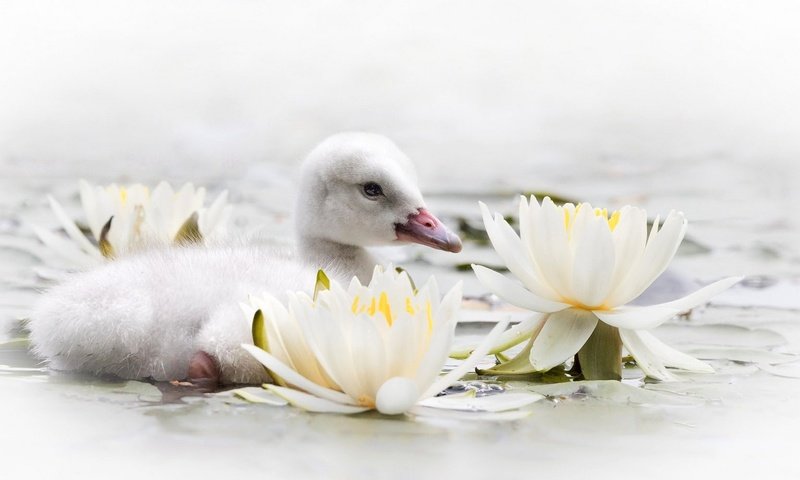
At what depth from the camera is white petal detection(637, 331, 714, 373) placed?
160cm

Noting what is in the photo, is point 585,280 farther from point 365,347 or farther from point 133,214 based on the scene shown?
point 133,214

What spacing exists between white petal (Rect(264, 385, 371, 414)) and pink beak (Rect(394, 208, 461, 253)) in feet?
1.73

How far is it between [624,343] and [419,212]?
0.45 m

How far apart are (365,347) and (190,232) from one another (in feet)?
2.43

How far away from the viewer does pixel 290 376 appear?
1318 millimetres

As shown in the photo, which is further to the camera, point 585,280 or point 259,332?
point 585,280

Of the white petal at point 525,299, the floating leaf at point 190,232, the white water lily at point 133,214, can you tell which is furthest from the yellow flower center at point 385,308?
the white water lily at point 133,214

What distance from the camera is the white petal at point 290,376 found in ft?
4.33

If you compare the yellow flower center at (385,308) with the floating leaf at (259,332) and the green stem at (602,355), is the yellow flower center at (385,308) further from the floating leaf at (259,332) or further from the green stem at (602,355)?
the green stem at (602,355)

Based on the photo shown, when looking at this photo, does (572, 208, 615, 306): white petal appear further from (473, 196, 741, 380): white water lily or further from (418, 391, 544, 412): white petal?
(418, 391, 544, 412): white petal

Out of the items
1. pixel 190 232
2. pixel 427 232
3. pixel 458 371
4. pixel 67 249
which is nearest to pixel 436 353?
pixel 458 371

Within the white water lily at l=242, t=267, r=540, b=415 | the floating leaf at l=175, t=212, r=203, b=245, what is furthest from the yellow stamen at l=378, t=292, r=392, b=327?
the floating leaf at l=175, t=212, r=203, b=245

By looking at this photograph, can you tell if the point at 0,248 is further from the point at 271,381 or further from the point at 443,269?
the point at 271,381

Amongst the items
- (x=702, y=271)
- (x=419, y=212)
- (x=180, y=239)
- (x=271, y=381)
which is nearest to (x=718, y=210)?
(x=702, y=271)
